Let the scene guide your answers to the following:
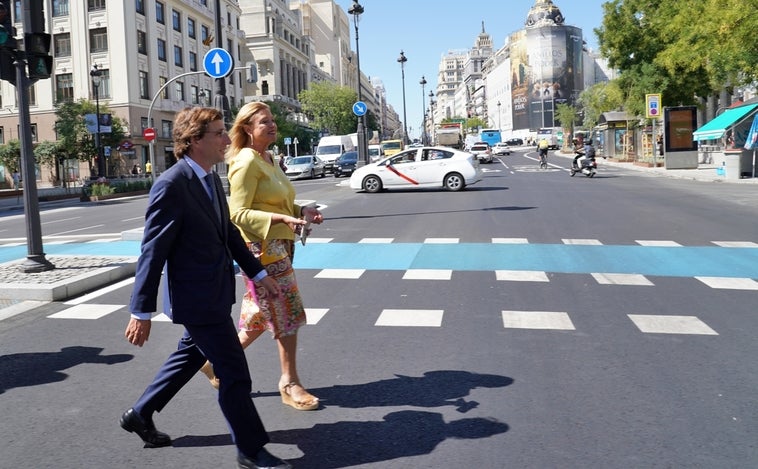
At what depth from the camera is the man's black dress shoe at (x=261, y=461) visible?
3.14 metres

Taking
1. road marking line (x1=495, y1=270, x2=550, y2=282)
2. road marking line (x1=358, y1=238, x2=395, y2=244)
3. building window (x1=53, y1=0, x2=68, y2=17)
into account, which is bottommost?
road marking line (x1=495, y1=270, x2=550, y2=282)

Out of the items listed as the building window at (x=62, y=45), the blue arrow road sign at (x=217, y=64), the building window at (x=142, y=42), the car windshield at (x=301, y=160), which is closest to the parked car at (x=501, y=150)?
the car windshield at (x=301, y=160)

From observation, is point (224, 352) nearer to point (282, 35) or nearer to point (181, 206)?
point (181, 206)

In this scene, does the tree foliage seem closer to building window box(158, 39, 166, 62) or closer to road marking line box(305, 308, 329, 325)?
road marking line box(305, 308, 329, 325)

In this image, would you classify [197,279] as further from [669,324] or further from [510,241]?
[510,241]

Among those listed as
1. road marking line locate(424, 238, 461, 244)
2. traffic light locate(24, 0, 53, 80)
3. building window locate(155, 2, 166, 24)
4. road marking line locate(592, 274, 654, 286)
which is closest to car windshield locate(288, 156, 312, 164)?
building window locate(155, 2, 166, 24)

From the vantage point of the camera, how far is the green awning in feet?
87.0

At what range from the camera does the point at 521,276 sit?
8.12 m

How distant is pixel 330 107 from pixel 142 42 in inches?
1242

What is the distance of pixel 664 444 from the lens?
3412 mm

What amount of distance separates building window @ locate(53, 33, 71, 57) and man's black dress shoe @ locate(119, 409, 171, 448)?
5386 centimetres

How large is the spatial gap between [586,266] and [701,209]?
804 cm

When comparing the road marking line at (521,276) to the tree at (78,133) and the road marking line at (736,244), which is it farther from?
the tree at (78,133)

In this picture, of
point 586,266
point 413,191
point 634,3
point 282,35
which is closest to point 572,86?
point 282,35
